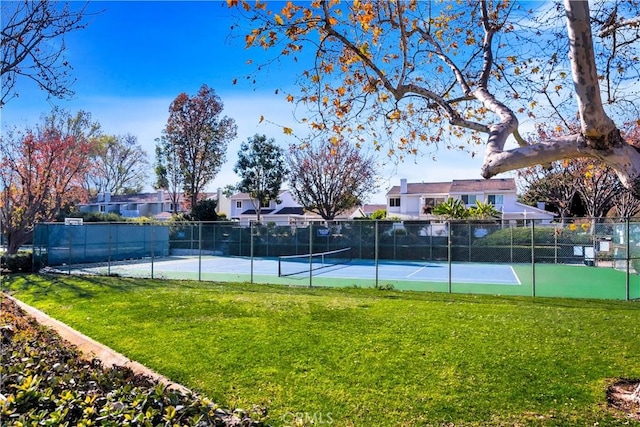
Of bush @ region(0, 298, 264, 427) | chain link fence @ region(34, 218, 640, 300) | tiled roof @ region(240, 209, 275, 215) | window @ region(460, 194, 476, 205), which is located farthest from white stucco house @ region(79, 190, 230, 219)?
bush @ region(0, 298, 264, 427)

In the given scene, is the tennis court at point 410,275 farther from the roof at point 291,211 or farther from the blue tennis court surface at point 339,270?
the roof at point 291,211

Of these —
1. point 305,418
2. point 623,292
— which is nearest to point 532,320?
point 305,418

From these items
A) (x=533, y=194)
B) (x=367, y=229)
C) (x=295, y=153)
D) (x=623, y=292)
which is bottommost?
(x=623, y=292)

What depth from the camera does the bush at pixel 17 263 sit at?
21625mm

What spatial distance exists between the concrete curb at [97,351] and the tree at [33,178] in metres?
14.7

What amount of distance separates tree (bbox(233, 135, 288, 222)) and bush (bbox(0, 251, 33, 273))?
23945 millimetres

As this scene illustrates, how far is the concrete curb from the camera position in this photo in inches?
242

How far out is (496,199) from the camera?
5019 centimetres

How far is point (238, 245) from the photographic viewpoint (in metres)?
28.1

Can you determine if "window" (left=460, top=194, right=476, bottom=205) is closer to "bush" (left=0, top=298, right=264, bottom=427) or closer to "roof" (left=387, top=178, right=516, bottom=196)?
"roof" (left=387, top=178, right=516, bottom=196)

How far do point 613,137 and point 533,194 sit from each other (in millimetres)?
41608

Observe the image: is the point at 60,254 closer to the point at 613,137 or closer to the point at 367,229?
the point at 367,229

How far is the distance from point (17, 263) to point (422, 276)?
19021 mm

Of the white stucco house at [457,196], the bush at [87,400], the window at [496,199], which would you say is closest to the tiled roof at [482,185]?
the white stucco house at [457,196]
